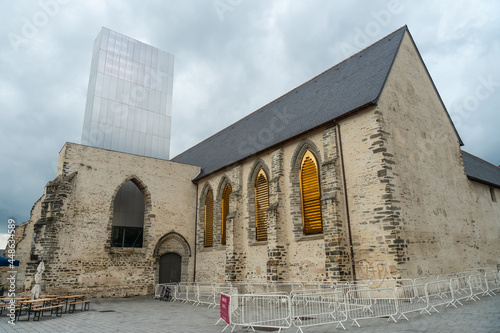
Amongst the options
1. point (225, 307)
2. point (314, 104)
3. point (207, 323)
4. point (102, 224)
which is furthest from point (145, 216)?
point (225, 307)

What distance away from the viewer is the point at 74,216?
1648 centimetres

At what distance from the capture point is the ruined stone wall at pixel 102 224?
51.4 feet

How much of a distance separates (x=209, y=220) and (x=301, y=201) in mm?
7793

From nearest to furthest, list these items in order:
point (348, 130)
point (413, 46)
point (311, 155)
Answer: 1. point (348, 130)
2. point (311, 155)
3. point (413, 46)

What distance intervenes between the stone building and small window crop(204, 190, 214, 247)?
0.10 m

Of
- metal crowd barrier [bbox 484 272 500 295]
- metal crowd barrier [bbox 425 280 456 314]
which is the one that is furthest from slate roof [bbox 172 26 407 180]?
metal crowd barrier [bbox 484 272 500 295]

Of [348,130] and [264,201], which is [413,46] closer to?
[348,130]

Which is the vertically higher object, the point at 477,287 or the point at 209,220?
the point at 209,220

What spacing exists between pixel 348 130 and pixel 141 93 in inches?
709

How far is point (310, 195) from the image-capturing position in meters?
14.0

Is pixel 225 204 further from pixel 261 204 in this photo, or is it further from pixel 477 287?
pixel 477 287

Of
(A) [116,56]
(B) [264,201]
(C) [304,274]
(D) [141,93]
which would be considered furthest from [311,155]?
(A) [116,56]

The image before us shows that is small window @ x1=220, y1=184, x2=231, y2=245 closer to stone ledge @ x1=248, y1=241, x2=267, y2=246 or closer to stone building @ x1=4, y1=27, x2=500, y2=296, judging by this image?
stone building @ x1=4, y1=27, x2=500, y2=296

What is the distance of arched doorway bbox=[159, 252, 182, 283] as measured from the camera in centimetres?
1905
